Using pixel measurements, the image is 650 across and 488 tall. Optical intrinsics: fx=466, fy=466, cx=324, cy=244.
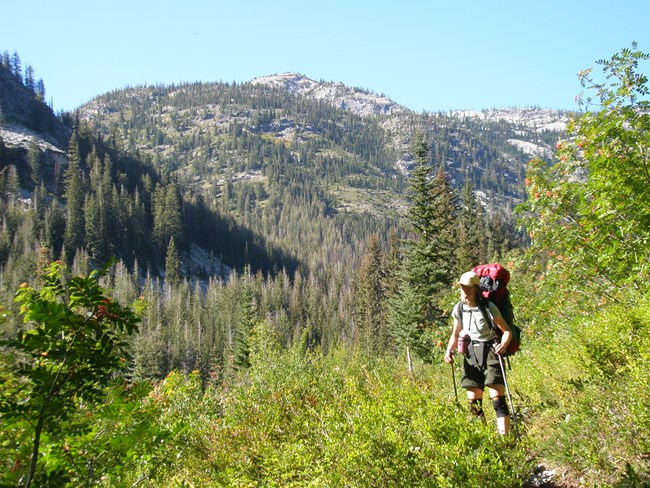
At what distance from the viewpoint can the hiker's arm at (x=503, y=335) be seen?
4730 mm

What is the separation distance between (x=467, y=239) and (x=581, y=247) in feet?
108

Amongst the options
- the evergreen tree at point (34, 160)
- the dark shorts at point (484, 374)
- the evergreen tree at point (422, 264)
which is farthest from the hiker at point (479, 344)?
the evergreen tree at point (34, 160)

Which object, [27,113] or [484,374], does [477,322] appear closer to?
[484,374]

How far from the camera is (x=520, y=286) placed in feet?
42.1

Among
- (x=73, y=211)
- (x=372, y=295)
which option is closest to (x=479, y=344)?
(x=372, y=295)

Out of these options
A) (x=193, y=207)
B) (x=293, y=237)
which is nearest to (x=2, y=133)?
(x=193, y=207)

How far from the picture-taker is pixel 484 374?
5.02m

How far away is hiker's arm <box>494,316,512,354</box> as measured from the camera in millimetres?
4730

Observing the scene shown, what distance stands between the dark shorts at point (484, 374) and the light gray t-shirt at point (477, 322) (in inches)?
6.5

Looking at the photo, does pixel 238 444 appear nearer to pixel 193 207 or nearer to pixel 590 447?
pixel 590 447

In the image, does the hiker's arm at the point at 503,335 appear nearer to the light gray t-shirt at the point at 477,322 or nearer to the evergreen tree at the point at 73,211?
the light gray t-shirt at the point at 477,322

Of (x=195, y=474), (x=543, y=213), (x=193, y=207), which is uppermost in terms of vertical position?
(x=543, y=213)

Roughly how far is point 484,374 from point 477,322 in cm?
56

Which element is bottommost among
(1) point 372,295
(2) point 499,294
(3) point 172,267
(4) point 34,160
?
(3) point 172,267
